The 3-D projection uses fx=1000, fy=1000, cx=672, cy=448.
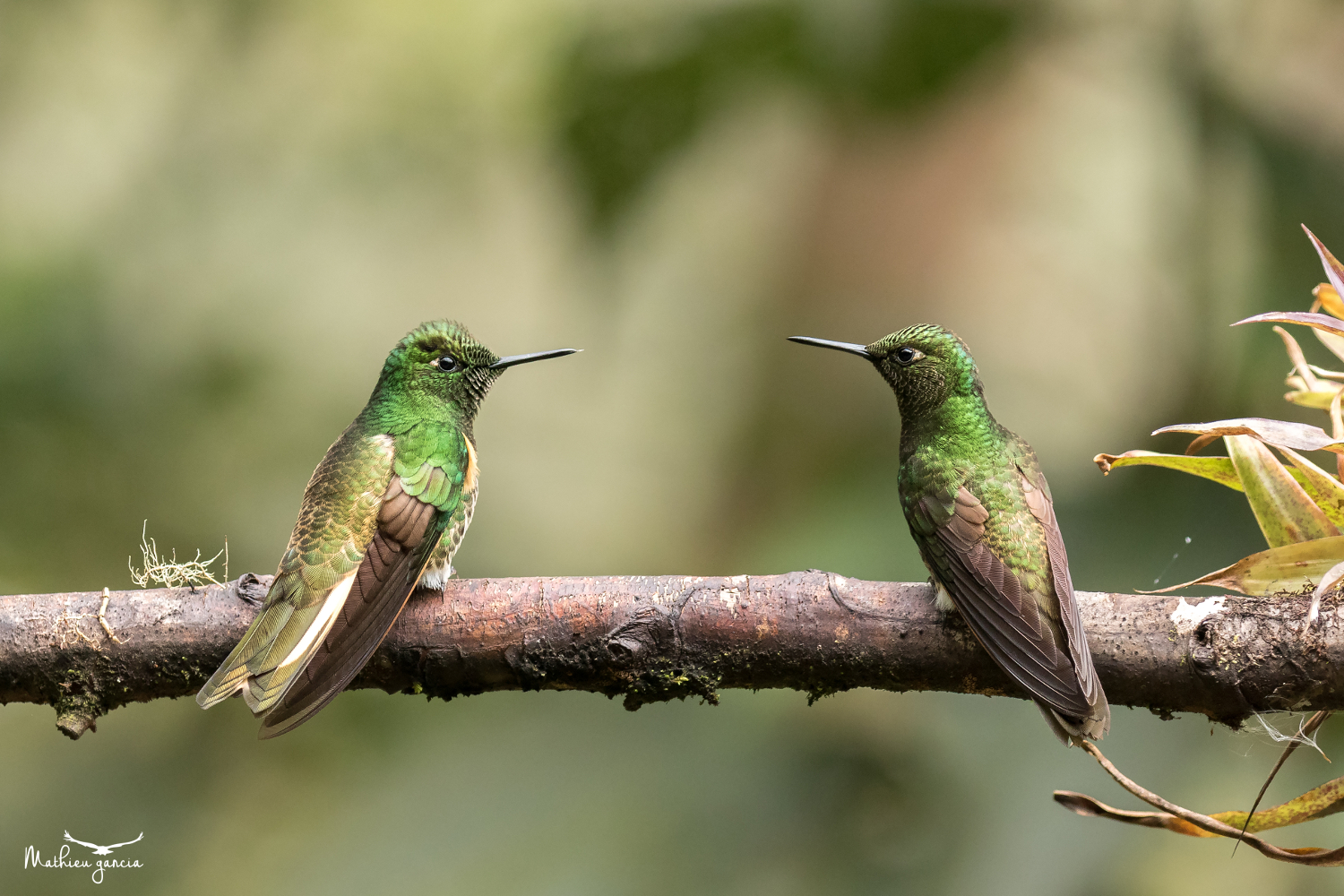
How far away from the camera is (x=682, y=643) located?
1.86m

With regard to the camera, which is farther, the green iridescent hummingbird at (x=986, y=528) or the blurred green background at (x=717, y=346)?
the blurred green background at (x=717, y=346)

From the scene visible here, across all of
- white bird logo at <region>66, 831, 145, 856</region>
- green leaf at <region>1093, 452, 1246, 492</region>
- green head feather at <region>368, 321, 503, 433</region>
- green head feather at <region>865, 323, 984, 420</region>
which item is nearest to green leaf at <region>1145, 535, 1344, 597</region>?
green leaf at <region>1093, 452, 1246, 492</region>

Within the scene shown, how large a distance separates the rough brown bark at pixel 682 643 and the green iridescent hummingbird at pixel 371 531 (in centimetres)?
10

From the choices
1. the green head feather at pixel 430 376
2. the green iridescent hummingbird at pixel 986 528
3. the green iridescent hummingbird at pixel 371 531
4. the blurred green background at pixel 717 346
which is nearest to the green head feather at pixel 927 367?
the green iridescent hummingbird at pixel 986 528

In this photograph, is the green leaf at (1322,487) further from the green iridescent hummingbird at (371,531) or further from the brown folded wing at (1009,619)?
the green iridescent hummingbird at (371,531)

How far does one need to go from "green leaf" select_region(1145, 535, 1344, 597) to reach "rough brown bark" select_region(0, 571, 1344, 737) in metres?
0.07

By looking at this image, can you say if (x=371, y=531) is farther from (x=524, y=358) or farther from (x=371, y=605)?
(x=524, y=358)

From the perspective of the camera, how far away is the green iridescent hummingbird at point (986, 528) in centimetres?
171

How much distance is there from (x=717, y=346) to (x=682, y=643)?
4193 millimetres

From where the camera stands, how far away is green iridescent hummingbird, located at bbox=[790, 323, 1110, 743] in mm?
1709

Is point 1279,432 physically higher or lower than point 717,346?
higher

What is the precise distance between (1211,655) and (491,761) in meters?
3.56

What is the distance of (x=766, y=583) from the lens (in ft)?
6.21

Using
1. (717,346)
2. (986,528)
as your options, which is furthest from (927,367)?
(717,346)
